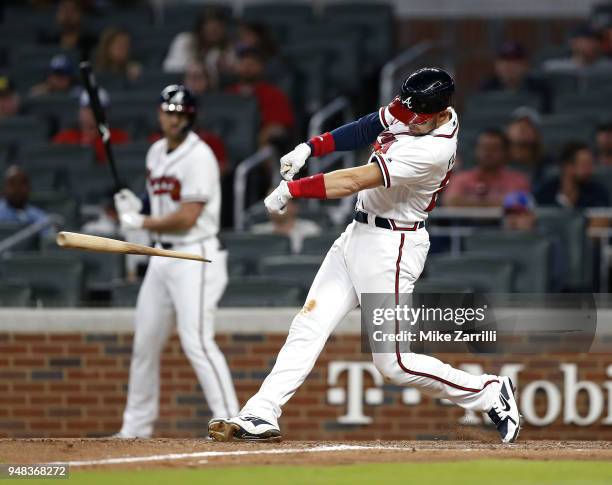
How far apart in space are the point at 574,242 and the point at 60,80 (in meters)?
5.09

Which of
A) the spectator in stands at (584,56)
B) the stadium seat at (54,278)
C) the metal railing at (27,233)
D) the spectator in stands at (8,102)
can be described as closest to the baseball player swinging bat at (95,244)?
the stadium seat at (54,278)

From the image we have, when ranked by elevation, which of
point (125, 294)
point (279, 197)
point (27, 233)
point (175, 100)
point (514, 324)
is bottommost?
point (514, 324)

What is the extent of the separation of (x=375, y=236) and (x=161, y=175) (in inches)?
80.9

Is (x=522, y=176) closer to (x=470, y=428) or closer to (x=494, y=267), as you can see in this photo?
(x=494, y=267)

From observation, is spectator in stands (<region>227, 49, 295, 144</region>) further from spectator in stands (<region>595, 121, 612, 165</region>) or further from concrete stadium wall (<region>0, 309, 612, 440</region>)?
concrete stadium wall (<region>0, 309, 612, 440</region>)

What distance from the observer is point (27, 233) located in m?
9.91

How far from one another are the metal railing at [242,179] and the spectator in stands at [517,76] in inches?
87.8

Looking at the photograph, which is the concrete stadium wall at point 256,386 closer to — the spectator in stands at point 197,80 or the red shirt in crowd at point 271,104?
the red shirt in crowd at point 271,104

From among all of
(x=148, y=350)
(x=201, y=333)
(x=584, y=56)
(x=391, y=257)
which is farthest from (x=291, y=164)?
(x=584, y=56)

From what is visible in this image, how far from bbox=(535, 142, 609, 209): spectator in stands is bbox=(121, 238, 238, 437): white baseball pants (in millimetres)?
3156

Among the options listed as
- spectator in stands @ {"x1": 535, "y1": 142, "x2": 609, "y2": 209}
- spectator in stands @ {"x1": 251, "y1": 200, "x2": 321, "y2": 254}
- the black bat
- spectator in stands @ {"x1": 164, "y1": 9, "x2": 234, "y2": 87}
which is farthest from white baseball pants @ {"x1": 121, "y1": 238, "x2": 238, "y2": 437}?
spectator in stands @ {"x1": 164, "y1": 9, "x2": 234, "y2": 87}

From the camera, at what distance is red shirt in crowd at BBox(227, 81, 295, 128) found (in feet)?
38.6

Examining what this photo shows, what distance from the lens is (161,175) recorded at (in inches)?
314

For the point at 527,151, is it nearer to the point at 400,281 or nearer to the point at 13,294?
the point at 13,294
